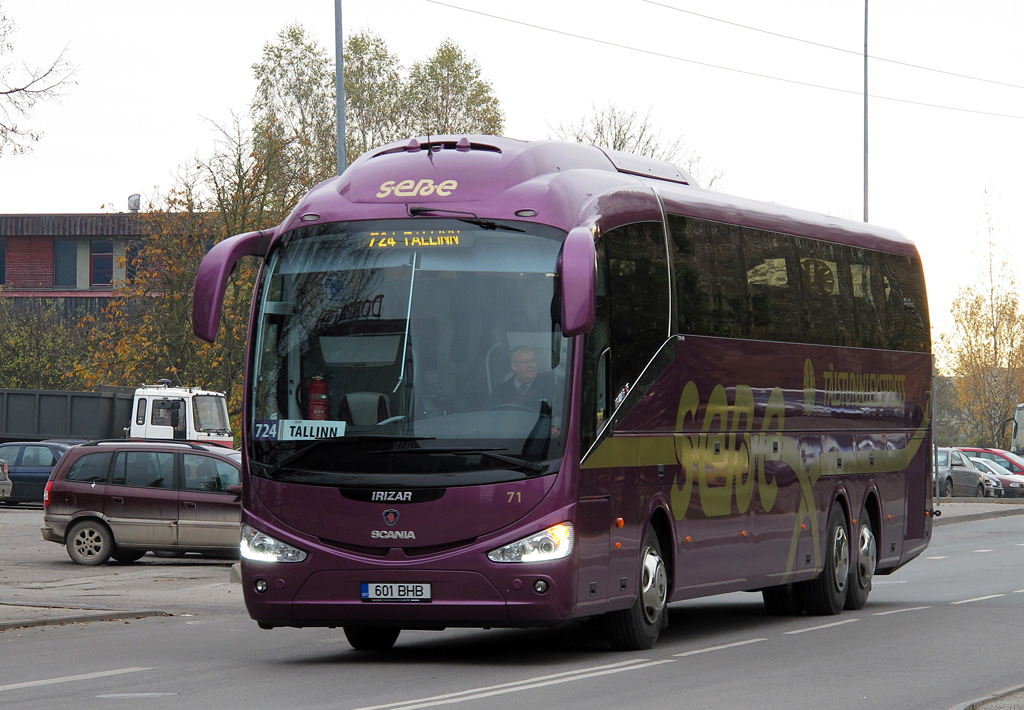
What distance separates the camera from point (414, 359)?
1150 cm

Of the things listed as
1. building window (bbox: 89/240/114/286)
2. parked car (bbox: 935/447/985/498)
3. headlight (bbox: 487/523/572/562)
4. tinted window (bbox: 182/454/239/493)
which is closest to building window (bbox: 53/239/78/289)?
building window (bbox: 89/240/114/286)

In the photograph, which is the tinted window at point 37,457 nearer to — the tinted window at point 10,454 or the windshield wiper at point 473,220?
the tinted window at point 10,454

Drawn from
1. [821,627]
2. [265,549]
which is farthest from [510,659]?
[821,627]

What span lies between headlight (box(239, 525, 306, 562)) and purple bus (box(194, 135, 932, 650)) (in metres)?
0.02

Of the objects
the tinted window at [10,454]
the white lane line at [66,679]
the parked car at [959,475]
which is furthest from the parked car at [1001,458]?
the white lane line at [66,679]

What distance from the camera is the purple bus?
1134 cm

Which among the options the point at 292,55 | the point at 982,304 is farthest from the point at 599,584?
the point at 982,304

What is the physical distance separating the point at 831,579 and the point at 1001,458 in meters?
39.9

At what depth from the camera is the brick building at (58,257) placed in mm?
78625

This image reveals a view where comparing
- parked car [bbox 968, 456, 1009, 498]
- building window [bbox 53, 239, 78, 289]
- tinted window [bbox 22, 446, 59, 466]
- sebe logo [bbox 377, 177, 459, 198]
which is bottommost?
parked car [bbox 968, 456, 1009, 498]

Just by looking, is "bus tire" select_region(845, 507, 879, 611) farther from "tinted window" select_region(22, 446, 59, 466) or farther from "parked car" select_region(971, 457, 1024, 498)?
"parked car" select_region(971, 457, 1024, 498)

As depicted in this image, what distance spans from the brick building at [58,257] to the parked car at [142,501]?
55.9m

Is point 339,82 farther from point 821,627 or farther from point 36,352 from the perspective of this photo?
point 36,352

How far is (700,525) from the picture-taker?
45.3 ft
